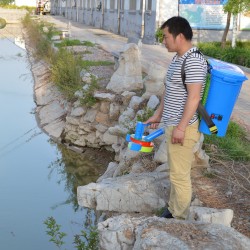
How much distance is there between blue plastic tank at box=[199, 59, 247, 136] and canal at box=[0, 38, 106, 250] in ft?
9.51

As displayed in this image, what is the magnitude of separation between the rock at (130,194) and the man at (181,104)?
76 centimetres

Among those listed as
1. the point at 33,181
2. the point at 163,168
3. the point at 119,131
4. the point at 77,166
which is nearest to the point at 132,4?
the point at 77,166

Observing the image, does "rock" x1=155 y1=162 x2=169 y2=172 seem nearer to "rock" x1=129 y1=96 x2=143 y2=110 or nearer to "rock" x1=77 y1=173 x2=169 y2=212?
"rock" x1=77 y1=173 x2=169 y2=212

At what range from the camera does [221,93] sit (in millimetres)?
4199

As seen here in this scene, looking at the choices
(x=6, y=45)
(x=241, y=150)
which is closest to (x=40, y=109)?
(x=241, y=150)

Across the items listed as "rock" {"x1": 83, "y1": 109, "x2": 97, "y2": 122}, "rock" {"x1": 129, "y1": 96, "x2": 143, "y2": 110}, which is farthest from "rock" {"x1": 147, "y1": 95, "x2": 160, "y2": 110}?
"rock" {"x1": 83, "y1": 109, "x2": 97, "y2": 122}

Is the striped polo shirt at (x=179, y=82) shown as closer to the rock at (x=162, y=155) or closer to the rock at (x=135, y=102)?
the rock at (x=162, y=155)

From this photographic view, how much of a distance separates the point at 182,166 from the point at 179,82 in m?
0.73

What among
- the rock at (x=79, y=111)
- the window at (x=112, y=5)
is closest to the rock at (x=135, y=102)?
the rock at (x=79, y=111)

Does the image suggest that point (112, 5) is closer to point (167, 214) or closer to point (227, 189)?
point (227, 189)

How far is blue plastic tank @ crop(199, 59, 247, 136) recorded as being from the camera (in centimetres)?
416

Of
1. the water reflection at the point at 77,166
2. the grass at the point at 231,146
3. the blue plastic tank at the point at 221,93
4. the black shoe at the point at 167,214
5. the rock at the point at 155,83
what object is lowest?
the water reflection at the point at 77,166

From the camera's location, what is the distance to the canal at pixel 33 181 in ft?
22.2

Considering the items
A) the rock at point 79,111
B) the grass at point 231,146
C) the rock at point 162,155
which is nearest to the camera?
the rock at point 162,155
